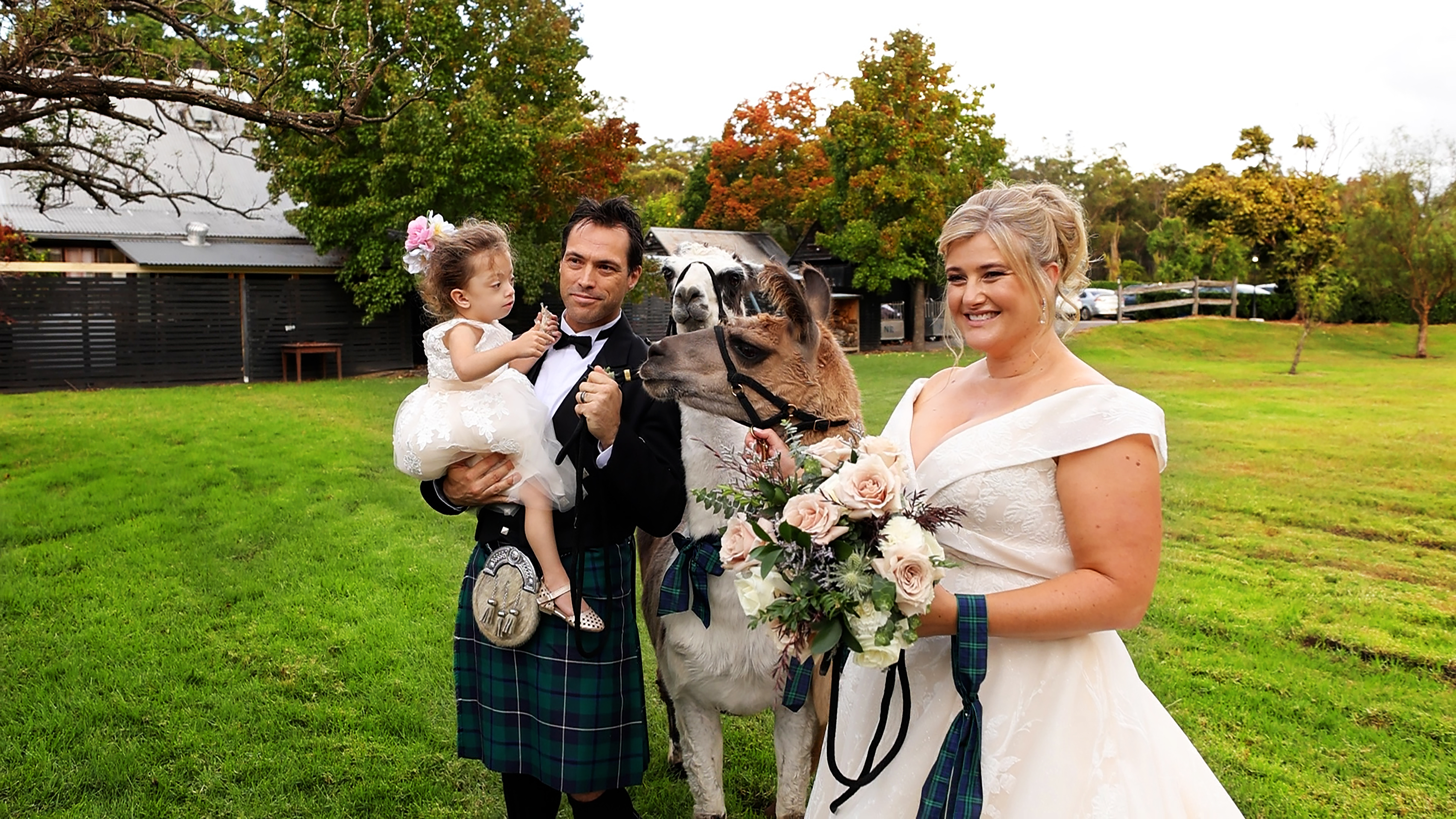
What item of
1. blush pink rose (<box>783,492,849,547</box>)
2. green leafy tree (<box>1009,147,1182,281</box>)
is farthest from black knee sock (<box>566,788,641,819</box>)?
green leafy tree (<box>1009,147,1182,281</box>)

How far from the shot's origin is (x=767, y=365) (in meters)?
3.03

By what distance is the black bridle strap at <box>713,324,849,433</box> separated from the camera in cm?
295

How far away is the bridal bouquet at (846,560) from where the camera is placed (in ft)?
5.81

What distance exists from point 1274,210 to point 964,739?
4013cm

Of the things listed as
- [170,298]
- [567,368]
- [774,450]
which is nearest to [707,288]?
[567,368]

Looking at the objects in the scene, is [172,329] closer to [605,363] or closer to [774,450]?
[605,363]

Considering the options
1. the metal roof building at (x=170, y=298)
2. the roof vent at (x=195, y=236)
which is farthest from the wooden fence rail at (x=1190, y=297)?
the roof vent at (x=195, y=236)

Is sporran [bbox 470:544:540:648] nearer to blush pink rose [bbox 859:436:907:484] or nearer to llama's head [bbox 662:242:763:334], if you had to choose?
blush pink rose [bbox 859:436:907:484]

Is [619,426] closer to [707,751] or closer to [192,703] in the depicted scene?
[707,751]

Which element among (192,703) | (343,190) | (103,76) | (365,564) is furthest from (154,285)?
(192,703)

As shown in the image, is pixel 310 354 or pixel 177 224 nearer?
pixel 310 354

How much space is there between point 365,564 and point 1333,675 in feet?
23.0

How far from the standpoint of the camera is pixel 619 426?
2867 mm

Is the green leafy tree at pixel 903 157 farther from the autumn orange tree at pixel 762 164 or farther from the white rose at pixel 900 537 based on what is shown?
the white rose at pixel 900 537
